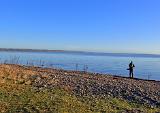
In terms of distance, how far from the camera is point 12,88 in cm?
2580

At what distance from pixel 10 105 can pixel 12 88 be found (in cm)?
569

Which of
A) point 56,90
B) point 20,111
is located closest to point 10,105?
point 20,111

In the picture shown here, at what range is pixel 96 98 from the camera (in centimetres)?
2484

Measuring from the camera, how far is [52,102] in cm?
2159

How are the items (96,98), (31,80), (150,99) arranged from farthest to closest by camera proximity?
(31,80), (150,99), (96,98)

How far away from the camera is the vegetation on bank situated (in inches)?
777

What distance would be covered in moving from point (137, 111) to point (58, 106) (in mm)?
4330

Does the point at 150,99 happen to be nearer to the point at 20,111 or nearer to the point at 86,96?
the point at 86,96

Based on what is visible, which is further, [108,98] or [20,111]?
[108,98]

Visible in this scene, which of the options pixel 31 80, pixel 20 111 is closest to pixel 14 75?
pixel 31 80

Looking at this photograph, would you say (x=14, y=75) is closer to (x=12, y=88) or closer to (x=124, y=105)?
(x=12, y=88)

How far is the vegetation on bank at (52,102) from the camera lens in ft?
64.7

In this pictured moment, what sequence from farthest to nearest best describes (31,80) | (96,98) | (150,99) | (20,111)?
(31,80) < (150,99) < (96,98) < (20,111)

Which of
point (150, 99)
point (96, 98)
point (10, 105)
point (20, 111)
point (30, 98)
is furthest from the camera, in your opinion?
point (150, 99)
